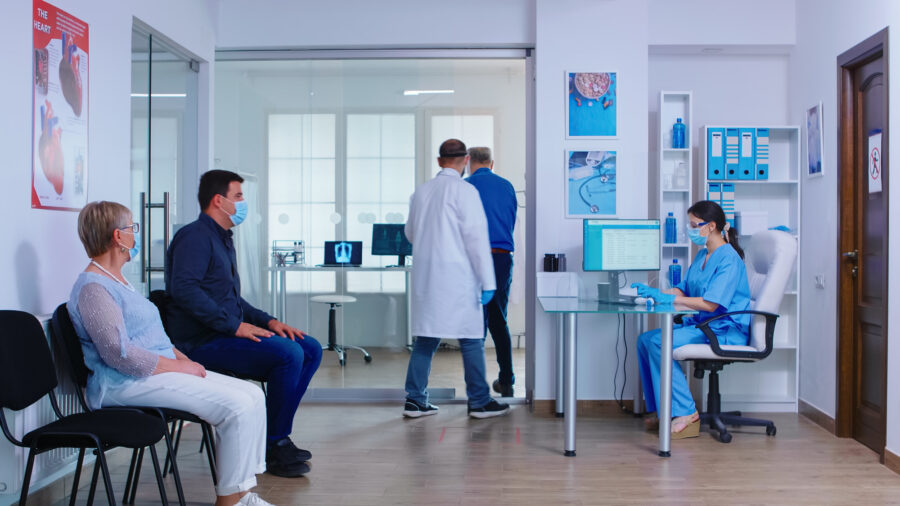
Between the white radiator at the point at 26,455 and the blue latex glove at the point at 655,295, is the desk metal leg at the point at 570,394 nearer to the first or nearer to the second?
the blue latex glove at the point at 655,295

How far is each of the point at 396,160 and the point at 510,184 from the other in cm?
75

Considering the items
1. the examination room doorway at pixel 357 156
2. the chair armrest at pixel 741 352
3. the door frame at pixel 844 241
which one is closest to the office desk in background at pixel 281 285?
the examination room doorway at pixel 357 156

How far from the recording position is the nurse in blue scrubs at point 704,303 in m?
4.09

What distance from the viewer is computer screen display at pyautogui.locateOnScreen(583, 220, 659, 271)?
4293mm

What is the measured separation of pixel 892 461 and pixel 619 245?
1.66 m

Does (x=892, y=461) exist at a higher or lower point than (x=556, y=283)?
lower

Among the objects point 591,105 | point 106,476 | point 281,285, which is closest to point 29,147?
point 106,476

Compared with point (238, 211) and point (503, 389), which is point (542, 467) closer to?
point (503, 389)

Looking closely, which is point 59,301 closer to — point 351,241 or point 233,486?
point 233,486

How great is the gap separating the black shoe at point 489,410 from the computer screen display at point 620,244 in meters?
1.00

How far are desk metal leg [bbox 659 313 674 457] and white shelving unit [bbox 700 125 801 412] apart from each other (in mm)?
1156

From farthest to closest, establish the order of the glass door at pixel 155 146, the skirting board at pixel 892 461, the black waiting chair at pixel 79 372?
the glass door at pixel 155 146 → the skirting board at pixel 892 461 → the black waiting chair at pixel 79 372

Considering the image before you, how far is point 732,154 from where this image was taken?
4727mm

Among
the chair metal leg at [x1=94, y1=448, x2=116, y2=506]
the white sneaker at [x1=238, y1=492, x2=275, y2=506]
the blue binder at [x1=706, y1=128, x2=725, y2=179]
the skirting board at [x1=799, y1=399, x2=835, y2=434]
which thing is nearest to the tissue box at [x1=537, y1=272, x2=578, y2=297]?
the blue binder at [x1=706, y1=128, x2=725, y2=179]
